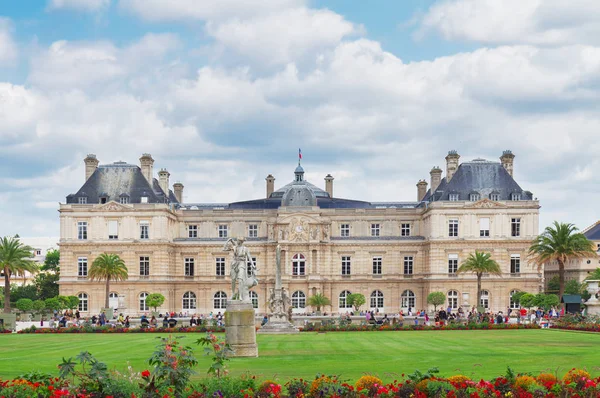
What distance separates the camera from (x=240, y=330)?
113ft

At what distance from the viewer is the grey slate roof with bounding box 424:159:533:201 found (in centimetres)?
9756

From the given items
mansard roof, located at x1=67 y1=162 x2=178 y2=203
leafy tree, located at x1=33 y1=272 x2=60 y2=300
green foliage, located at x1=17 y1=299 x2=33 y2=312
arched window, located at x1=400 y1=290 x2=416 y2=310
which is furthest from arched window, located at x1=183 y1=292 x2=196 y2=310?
arched window, located at x1=400 y1=290 x2=416 y2=310

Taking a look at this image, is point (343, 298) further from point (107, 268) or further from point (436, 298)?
point (107, 268)

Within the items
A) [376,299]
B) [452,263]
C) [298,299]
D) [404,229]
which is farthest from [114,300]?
[452,263]

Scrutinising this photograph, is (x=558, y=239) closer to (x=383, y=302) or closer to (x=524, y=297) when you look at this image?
(x=524, y=297)

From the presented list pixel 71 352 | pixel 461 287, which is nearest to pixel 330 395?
pixel 71 352

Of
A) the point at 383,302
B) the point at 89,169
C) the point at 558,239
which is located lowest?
the point at 383,302

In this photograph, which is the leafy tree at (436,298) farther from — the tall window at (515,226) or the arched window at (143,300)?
the arched window at (143,300)

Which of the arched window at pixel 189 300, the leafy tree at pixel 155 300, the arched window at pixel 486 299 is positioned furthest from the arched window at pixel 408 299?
the leafy tree at pixel 155 300

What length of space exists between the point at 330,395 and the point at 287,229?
78099 millimetres

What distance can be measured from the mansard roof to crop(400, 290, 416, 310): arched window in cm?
2969

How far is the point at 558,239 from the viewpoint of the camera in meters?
81.4

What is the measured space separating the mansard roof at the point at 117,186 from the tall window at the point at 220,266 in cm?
930

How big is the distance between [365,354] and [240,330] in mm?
5792
